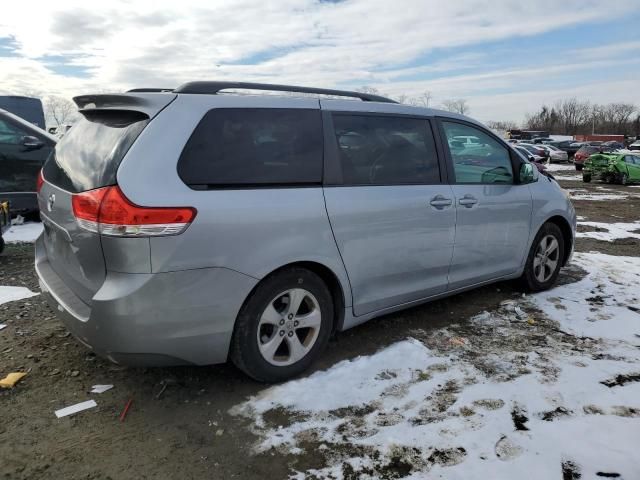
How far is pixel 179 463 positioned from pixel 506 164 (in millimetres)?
3724

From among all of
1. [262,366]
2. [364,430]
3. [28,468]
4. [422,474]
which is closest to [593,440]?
[422,474]

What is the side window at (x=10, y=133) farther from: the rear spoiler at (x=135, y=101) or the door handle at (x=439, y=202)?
the door handle at (x=439, y=202)

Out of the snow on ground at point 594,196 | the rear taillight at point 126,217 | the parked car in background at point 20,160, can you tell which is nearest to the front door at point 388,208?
the rear taillight at point 126,217

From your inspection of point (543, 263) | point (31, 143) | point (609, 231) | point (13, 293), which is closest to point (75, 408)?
point (13, 293)

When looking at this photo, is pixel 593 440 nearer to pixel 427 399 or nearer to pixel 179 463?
pixel 427 399

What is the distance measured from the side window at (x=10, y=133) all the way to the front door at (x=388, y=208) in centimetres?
609

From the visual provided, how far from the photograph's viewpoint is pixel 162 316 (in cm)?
267

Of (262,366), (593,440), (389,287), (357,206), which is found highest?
(357,206)

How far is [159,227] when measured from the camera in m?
2.58

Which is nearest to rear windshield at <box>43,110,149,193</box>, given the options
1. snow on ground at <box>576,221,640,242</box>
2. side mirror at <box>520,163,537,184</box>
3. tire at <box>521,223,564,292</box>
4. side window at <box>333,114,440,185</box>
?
side window at <box>333,114,440,185</box>

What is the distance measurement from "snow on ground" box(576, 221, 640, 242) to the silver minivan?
5774mm

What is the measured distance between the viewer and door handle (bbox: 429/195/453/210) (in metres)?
3.88

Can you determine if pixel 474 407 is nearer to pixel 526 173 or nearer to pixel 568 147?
pixel 526 173

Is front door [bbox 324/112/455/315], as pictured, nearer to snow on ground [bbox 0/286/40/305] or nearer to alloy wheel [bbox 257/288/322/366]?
alloy wheel [bbox 257/288/322/366]
